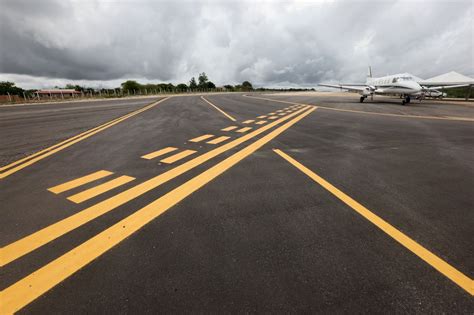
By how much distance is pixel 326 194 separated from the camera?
315cm

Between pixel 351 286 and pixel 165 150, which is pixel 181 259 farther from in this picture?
pixel 165 150

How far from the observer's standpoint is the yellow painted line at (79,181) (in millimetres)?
3358

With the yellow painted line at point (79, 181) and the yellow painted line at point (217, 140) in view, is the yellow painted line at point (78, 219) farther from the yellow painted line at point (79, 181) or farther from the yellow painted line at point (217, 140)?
the yellow painted line at point (217, 140)

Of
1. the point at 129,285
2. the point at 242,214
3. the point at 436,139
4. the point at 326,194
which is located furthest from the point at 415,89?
the point at 129,285

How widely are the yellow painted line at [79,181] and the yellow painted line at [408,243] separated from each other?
3928 mm

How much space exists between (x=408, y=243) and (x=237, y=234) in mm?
1784

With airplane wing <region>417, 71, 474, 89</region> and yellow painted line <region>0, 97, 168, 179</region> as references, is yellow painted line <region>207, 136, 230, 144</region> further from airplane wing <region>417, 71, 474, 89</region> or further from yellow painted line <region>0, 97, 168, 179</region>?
airplane wing <region>417, 71, 474, 89</region>

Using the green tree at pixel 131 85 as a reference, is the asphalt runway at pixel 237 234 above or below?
below

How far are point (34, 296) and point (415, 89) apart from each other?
24.1 meters

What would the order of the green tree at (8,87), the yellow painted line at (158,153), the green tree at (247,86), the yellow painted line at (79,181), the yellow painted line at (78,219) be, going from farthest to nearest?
the green tree at (247,86), the green tree at (8,87), the yellow painted line at (158,153), the yellow painted line at (79,181), the yellow painted line at (78,219)

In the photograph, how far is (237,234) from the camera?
7.61 feet

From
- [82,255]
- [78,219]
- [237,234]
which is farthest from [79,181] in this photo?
[237,234]

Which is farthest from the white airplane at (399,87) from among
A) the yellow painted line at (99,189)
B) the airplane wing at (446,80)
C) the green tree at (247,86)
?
the green tree at (247,86)

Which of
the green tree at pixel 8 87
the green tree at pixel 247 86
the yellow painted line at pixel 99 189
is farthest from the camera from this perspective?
the green tree at pixel 247 86
